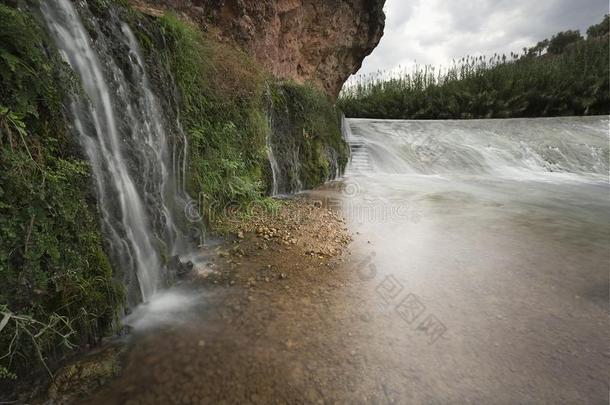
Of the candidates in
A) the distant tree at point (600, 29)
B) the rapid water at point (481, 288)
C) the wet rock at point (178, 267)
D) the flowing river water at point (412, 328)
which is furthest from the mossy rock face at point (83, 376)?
the distant tree at point (600, 29)

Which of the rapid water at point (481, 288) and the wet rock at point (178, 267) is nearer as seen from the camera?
the rapid water at point (481, 288)

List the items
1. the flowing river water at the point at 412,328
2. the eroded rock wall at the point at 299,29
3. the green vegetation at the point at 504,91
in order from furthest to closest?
the green vegetation at the point at 504,91
the eroded rock wall at the point at 299,29
the flowing river water at the point at 412,328

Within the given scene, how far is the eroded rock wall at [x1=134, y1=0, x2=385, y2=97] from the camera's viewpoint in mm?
5801

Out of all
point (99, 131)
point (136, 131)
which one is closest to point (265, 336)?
point (99, 131)

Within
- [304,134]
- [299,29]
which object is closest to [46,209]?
[304,134]

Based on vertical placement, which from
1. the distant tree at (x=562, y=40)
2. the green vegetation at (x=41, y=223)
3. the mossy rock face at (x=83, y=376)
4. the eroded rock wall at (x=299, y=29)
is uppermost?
the distant tree at (x=562, y=40)

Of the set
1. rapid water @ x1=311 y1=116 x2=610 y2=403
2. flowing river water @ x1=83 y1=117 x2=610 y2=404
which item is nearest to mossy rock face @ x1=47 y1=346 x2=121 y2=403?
flowing river water @ x1=83 y1=117 x2=610 y2=404

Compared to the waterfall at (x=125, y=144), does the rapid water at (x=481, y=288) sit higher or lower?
lower

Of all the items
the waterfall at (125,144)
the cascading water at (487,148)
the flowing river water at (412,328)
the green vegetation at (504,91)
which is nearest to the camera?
the flowing river water at (412,328)

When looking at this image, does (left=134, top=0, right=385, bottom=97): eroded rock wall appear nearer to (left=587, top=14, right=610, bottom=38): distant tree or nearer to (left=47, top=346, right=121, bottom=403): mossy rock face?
(left=47, top=346, right=121, bottom=403): mossy rock face

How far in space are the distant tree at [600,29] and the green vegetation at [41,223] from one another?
3108cm

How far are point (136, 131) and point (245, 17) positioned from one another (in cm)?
474

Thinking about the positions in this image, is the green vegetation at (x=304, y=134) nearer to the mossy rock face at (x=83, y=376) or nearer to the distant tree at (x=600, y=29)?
the mossy rock face at (x=83, y=376)

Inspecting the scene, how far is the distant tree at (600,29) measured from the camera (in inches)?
856
